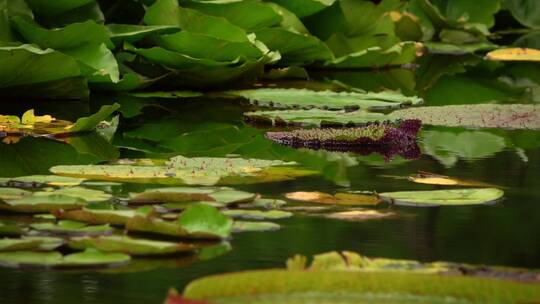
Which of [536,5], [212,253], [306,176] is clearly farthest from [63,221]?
[536,5]

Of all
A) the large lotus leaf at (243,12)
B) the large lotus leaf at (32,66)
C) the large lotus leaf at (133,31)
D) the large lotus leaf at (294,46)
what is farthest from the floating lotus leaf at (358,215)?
the large lotus leaf at (294,46)

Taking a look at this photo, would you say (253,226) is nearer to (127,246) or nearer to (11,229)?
(127,246)

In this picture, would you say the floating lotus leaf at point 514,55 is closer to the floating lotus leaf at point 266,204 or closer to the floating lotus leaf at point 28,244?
the floating lotus leaf at point 266,204

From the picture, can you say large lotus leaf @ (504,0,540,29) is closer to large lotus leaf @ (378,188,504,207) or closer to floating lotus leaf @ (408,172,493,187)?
floating lotus leaf @ (408,172,493,187)

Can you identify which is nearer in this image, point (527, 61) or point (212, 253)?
point (212, 253)

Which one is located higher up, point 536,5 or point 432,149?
point 536,5

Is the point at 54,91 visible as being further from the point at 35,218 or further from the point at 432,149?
the point at 35,218

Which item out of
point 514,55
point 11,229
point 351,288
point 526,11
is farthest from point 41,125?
point 526,11
